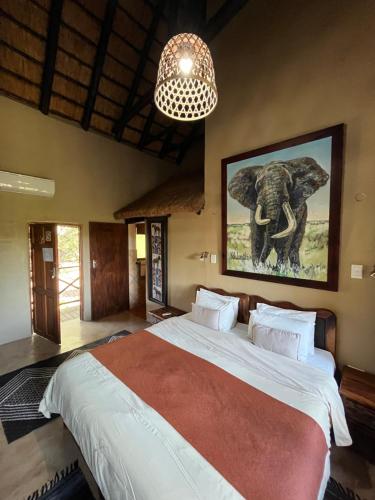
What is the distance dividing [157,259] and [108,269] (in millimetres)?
1289

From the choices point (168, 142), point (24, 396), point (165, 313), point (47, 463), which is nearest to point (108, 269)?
point (165, 313)

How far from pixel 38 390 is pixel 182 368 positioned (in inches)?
70.6

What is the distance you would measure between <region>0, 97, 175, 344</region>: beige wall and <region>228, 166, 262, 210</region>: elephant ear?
2890 mm

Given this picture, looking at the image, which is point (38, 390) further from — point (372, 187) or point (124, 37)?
point (124, 37)

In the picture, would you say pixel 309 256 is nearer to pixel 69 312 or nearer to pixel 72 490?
pixel 72 490

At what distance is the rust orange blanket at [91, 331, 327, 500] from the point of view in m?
1.01

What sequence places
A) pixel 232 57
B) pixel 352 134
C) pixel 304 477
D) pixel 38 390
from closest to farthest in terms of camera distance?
pixel 304 477 < pixel 352 134 < pixel 38 390 < pixel 232 57

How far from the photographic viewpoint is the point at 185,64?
1.37 metres

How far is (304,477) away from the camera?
3.36 feet

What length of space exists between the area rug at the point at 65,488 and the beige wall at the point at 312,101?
2.24m

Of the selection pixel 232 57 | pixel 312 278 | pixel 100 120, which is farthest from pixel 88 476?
pixel 100 120

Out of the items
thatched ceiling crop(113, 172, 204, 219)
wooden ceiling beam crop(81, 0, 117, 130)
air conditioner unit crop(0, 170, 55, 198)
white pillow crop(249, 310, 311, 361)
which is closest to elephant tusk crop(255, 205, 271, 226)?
thatched ceiling crop(113, 172, 204, 219)

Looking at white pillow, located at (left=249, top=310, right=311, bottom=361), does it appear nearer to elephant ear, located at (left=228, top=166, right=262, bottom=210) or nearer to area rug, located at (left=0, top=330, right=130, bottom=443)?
elephant ear, located at (left=228, top=166, right=262, bottom=210)

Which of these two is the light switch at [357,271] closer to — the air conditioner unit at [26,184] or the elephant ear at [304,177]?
the elephant ear at [304,177]
